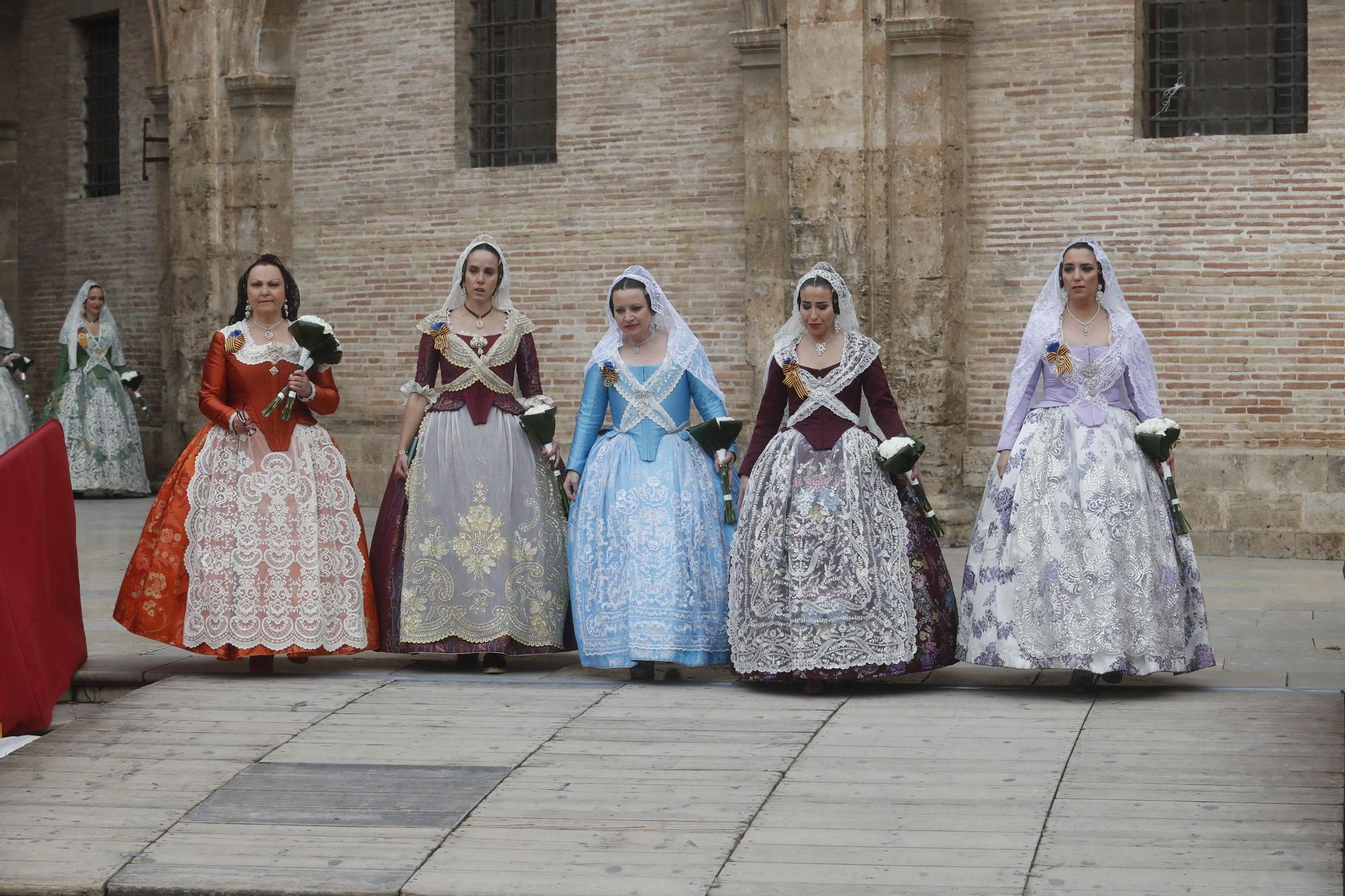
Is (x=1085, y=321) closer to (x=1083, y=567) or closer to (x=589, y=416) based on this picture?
(x=1083, y=567)

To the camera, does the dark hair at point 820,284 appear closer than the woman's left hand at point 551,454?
Yes

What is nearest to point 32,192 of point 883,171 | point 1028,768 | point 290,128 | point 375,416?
point 290,128

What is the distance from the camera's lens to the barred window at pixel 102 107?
17578 mm

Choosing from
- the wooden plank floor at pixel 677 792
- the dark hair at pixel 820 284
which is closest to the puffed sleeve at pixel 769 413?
the dark hair at pixel 820 284

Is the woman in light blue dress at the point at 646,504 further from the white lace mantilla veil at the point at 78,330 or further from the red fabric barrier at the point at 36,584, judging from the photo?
the white lace mantilla veil at the point at 78,330

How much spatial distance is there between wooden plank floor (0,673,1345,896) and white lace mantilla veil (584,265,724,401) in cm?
121

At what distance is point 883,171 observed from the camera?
12.1 metres

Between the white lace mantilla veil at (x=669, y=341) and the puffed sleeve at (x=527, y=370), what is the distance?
10.6 inches

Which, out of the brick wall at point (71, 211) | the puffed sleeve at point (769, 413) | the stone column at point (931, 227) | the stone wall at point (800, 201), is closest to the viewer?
the puffed sleeve at point (769, 413)

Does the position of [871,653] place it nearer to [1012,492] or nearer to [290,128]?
[1012,492]

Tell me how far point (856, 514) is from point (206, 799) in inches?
98.6

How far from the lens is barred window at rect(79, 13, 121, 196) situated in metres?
17.6

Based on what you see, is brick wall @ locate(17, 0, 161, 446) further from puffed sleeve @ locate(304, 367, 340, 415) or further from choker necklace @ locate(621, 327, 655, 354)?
choker necklace @ locate(621, 327, 655, 354)

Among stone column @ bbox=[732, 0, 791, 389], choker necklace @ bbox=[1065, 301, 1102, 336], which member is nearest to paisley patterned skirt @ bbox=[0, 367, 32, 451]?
stone column @ bbox=[732, 0, 791, 389]
